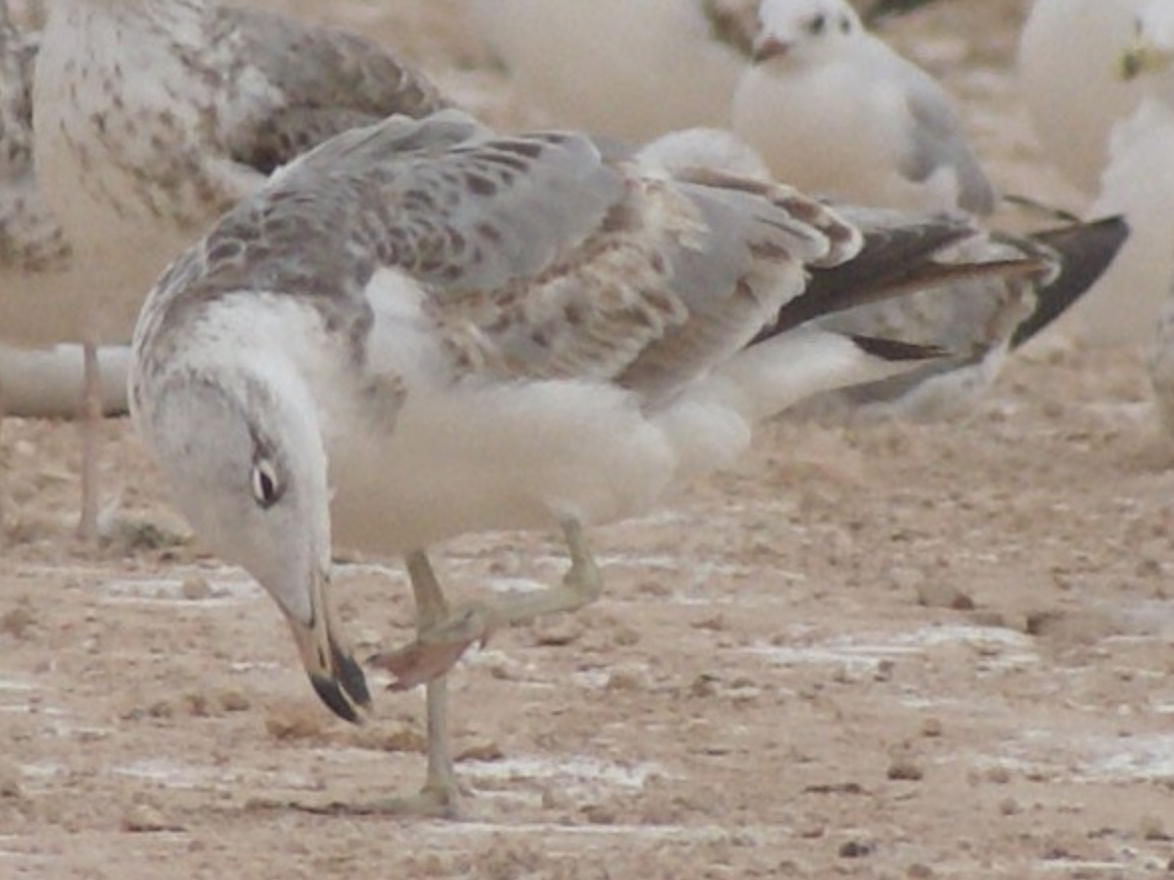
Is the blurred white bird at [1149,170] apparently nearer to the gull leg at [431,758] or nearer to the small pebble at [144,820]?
the gull leg at [431,758]

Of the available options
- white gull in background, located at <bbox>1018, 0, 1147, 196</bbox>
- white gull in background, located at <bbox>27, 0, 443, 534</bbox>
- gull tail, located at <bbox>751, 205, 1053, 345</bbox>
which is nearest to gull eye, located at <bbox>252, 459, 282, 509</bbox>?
gull tail, located at <bbox>751, 205, 1053, 345</bbox>

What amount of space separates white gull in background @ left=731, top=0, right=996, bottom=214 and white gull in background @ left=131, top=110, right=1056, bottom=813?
542cm

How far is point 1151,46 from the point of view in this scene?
40.6 ft

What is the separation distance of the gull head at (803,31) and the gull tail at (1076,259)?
1285 mm

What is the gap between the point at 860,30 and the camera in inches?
515

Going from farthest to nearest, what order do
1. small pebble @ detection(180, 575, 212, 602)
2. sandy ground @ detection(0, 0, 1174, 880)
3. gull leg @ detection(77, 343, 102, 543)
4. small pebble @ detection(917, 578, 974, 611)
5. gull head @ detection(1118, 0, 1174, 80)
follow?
1. gull head @ detection(1118, 0, 1174, 80)
2. gull leg @ detection(77, 343, 102, 543)
3. small pebble @ detection(917, 578, 974, 611)
4. small pebble @ detection(180, 575, 212, 602)
5. sandy ground @ detection(0, 0, 1174, 880)

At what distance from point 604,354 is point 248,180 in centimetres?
255

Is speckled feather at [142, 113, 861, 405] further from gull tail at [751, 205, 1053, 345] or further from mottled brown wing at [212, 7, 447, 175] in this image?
mottled brown wing at [212, 7, 447, 175]

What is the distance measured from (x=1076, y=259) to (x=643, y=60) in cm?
274

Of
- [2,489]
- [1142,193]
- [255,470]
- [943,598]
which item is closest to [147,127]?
[2,489]

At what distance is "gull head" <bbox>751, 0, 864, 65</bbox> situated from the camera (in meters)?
12.7

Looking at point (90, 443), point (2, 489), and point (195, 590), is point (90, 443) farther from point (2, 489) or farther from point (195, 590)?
point (195, 590)

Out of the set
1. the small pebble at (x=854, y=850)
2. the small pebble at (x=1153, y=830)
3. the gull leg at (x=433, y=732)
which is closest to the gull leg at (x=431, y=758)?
the gull leg at (x=433, y=732)

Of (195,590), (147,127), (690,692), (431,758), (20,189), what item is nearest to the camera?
(431,758)
